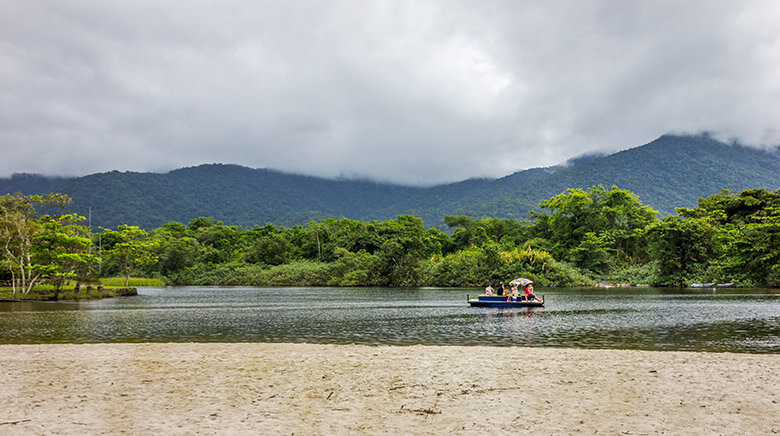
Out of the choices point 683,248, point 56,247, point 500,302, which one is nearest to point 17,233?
point 56,247

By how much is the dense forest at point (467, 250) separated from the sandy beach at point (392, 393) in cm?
3523

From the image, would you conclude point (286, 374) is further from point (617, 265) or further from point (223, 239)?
point (223, 239)

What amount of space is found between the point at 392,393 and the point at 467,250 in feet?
238

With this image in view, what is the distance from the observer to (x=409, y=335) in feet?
65.6

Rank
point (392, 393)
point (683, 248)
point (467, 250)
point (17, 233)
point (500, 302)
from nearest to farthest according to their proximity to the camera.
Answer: point (392, 393)
point (500, 302)
point (17, 233)
point (683, 248)
point (467, 250)

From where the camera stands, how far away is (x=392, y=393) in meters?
9.16

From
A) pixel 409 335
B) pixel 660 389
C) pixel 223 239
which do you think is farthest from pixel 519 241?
pixel 660 389

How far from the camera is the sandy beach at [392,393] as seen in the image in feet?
23.6

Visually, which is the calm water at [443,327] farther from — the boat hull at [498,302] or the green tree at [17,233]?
the green tree at [17,233]

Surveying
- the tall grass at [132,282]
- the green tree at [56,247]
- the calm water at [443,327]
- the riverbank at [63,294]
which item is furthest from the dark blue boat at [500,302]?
the tall grass at [132,282]

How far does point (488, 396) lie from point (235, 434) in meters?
4.28

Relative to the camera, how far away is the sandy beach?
7.21 m

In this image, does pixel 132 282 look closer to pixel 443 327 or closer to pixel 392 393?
pixel 443 327

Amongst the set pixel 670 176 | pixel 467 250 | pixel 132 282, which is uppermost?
pixel 670 176
